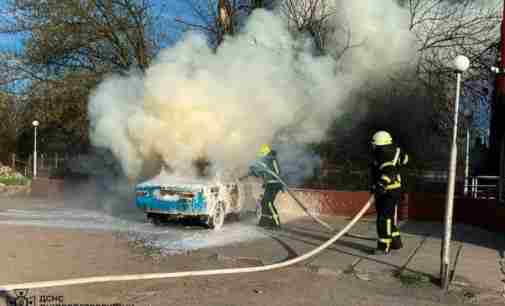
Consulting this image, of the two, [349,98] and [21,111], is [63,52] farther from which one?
[349,98]

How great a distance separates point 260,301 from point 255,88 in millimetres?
5754

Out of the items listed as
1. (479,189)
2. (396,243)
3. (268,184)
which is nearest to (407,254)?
(396,243)

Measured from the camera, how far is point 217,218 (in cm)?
1042

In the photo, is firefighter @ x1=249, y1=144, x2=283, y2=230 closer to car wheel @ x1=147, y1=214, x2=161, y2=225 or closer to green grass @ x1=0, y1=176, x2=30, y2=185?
car wheel @ x1=147, y1=214, x2=161, y2=225

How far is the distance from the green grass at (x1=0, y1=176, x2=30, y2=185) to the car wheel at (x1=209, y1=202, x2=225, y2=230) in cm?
1302

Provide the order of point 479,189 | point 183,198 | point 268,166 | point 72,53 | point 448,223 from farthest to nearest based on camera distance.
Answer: point 72,53 → point 479,189 → point 268,166 → point 183,198 → point 448,223

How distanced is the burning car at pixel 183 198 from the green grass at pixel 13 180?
12.3m

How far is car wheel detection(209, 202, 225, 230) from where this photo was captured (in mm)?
10214

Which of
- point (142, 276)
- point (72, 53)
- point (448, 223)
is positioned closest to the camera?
point (142, 276)

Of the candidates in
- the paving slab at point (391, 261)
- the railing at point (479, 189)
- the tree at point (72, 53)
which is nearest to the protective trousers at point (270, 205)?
the paving slab at point (391, 261)

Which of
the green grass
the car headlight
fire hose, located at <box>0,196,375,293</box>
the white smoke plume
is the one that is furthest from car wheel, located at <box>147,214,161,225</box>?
the green grass

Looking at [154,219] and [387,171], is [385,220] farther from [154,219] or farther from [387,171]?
[154,219]

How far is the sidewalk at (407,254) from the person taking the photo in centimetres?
699

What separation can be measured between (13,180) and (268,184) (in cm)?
1381
